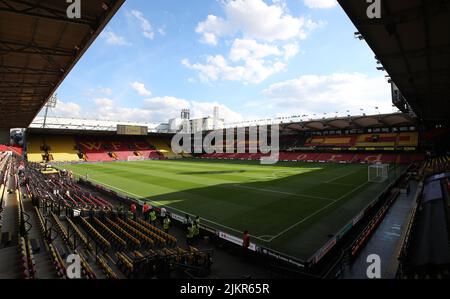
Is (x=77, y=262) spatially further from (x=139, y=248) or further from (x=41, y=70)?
(x=41, y=70)

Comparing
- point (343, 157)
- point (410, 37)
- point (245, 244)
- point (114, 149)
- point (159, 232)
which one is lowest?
point (159, 232)

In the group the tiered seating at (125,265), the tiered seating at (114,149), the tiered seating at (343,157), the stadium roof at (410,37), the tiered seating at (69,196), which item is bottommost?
the tiered seating at (125,265)

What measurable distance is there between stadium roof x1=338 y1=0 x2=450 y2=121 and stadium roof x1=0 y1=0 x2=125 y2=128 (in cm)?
907

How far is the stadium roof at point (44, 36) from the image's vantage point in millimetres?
8852

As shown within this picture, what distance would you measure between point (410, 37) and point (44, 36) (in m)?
15.9

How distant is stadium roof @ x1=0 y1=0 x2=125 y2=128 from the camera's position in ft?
29.0

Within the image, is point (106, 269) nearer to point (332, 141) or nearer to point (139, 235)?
point (139, 235)

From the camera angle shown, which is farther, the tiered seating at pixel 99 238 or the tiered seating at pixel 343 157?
the tiered seating at pixel 343 157

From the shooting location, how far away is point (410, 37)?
11.3m

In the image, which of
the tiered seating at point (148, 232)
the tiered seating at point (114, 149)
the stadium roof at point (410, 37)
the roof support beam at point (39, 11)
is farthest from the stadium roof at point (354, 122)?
the roof support beam at point (39, 11)

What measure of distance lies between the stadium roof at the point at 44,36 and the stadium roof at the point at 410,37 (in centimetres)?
907

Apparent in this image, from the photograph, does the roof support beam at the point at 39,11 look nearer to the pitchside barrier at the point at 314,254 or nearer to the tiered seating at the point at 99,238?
the tiered seating at the point at 99,238

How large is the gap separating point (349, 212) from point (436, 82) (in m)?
11.0

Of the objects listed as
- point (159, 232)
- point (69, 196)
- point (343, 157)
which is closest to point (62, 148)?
point (69, 196)
